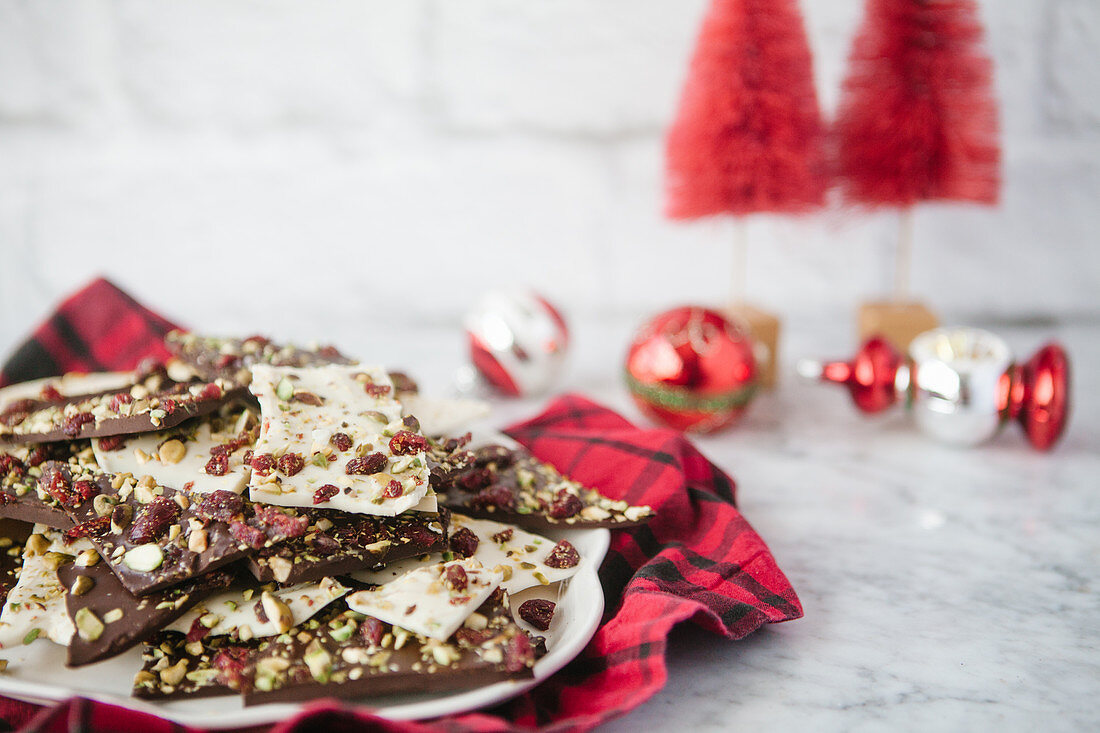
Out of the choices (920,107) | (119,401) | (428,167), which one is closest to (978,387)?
(920,107)

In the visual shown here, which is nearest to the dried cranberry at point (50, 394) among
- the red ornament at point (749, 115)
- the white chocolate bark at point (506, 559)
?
the white chocolate bark at point (506, 559)

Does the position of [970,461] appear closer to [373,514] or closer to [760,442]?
[760,442]

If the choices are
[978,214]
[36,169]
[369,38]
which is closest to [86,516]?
[369,38]

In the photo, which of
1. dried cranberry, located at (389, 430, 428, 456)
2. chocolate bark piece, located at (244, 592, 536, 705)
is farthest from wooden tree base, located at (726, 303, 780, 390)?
chocolate bark piece, located at (244, 592, 536, 705)

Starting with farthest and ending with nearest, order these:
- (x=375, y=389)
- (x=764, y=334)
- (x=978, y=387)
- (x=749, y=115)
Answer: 1. (x=764, y=334)
2. (x=749, y=115)
3. (x=978, y=387)
4. (x=375, y=389)

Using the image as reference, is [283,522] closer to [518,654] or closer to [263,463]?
[263,463]

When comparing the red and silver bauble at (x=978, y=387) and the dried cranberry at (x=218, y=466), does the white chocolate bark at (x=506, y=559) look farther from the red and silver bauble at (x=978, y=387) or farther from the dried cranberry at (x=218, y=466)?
the red and silver bauble at (x=978, y=387)
